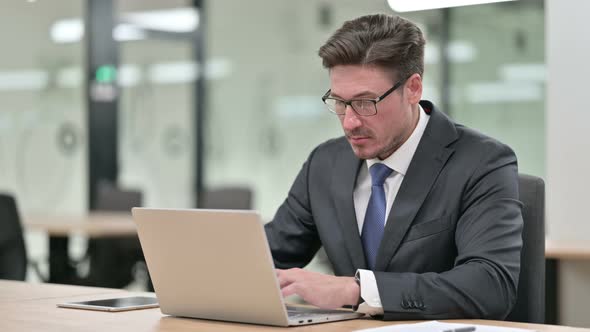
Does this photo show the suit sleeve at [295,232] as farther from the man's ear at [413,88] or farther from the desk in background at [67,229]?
the desk in background at [67,229]

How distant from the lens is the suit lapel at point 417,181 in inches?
91.3

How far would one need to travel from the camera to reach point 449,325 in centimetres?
186

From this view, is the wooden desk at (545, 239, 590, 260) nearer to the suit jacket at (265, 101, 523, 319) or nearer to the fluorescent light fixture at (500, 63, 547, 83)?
the suit jacket at (265, 101, 523, 319)

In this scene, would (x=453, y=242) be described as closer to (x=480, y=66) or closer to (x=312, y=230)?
(x=312, y=230)

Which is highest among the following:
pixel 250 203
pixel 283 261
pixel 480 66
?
pixel 480 66

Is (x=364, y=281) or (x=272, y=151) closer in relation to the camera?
(x=364, y=281)

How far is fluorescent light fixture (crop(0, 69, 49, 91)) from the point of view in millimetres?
7590

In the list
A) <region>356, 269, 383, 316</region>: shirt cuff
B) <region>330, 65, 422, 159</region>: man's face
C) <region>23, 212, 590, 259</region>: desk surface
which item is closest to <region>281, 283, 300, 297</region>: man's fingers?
<region>356, 269, 383, 316</region>: shirt cuff

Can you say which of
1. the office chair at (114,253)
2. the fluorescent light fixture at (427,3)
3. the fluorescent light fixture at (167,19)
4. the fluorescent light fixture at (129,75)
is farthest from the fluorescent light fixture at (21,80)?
the fluorescent light fixture at (427,3)

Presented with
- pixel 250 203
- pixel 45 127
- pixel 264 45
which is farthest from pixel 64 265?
pixel 264 45

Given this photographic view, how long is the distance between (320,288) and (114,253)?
4.44 metres

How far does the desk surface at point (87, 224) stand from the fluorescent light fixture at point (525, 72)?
2.68 metres

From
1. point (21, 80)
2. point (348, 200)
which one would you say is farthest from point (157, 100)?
point (348, 200)

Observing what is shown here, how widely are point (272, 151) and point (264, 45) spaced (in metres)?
0.89
